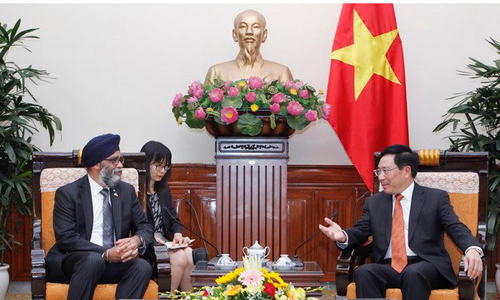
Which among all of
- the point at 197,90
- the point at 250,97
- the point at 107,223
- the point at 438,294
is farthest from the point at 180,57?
the point at 438,294

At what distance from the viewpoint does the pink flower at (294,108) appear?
4414mm

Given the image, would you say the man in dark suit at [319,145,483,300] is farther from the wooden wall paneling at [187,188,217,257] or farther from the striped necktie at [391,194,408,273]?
the wooden wall paneling at [187,188,217,257]

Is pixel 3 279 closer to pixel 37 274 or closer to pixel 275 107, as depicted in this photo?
pixel 37 274

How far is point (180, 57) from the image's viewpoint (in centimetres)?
582

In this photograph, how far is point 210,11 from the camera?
582 centimetres

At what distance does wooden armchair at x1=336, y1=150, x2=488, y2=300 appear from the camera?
12.4 feet

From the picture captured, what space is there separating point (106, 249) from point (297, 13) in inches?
112

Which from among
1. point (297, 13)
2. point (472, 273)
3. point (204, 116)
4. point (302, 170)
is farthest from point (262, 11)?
point (472, 273)

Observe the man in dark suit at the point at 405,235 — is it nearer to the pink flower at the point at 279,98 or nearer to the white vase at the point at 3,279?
the pink flower at the point at 279,98

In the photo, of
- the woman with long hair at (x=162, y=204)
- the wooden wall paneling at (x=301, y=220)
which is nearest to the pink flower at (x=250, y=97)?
the woman with long hair at (x=162, y=204)

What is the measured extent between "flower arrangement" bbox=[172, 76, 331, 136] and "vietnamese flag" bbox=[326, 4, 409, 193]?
825 millimetres

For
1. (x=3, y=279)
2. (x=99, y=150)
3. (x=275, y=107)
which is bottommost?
(x=3, y=279)

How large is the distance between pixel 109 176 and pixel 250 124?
98 cm

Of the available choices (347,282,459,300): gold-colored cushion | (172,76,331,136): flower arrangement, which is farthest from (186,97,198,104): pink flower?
(347,282,459,300): gold-colored cushion
